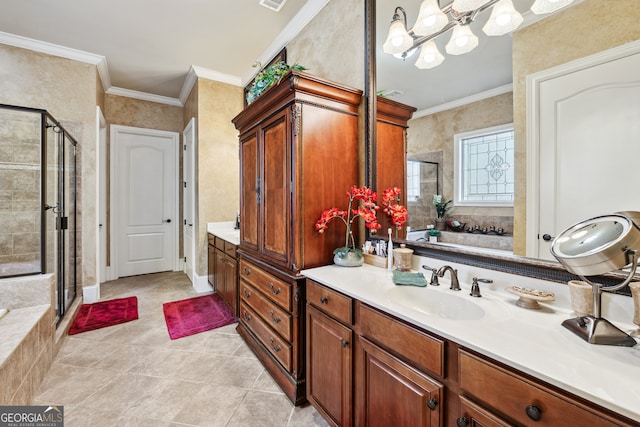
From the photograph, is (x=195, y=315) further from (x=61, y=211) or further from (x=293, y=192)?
(x=293, y=192)

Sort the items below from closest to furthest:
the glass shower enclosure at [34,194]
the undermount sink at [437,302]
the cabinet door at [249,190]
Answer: the undermount sink at [437,302] → the cabinet door at [249,190] → the glass shower enclosure at [34,194]

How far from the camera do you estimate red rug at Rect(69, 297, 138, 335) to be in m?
2.77

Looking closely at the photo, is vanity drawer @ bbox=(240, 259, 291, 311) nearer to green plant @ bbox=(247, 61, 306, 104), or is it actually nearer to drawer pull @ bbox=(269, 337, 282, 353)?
drawer pull @ bbox=(269, 337, 282, 353)

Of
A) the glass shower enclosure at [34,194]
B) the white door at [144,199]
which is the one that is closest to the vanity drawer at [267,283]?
the glass shower enclosure at [34,194]

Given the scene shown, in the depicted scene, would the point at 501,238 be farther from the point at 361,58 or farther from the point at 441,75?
the point at 361,58

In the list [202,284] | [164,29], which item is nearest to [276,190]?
[164,29]

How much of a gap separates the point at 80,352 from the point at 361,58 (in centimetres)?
320

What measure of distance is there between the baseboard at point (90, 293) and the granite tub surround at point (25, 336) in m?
1.38

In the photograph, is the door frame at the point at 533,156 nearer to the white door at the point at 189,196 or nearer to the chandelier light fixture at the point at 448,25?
the chandelier light fixture at the point at 448,25

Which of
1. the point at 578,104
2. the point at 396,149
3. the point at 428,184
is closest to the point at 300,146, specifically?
the point at 396,149

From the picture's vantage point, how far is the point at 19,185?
286 cm

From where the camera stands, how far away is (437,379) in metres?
0.93

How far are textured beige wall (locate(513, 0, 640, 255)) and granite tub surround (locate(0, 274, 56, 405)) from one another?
2559mm

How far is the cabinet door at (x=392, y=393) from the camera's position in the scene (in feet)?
3.10
